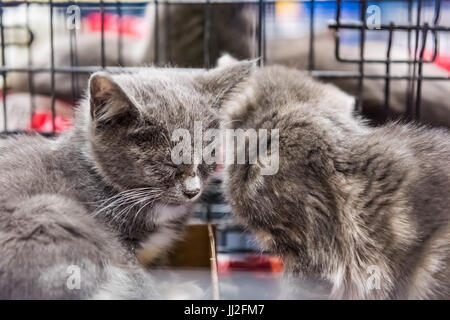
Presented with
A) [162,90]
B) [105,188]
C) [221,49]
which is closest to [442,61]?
[221,49]

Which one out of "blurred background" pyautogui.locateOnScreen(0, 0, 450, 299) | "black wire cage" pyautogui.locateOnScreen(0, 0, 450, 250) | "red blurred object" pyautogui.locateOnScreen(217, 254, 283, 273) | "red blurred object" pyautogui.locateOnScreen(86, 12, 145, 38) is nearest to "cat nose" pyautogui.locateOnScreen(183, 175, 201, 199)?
"red blurred object" pyautogui.locateOnScreen(217, 254, 283, 273)

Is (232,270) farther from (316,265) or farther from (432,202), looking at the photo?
(432,202)

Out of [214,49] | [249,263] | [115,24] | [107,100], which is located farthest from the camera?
[115,24]

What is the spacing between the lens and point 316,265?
1.01m

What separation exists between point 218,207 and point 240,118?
55cm

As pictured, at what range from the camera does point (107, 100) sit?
0.91 m

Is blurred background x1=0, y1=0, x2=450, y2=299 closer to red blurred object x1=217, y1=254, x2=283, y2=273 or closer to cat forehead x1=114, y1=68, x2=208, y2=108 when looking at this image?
red blurred object x1=217, y1=254, x2=283, y2=273

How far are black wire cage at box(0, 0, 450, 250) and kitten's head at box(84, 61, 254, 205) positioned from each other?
570 millimetres

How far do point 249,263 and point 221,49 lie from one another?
36.9 inches

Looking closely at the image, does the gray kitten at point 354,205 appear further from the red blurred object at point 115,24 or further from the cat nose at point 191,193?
the red blurred object at point 115,24

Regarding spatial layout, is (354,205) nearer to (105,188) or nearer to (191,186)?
(191,186)

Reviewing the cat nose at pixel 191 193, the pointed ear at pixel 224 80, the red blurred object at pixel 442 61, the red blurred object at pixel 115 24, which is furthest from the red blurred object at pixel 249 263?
the red blurred object at pixel 115 24

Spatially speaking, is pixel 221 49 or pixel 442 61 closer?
pixel 442 61
